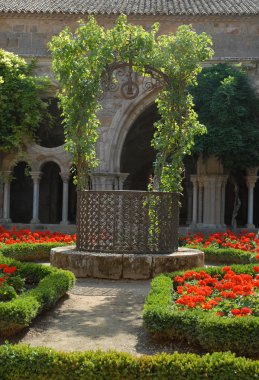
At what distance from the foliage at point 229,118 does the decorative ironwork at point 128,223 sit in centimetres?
609

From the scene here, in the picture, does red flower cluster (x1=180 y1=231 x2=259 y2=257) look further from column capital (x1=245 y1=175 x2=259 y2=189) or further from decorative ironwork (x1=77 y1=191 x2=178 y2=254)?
column capital (x1=245 y1=175 x2=259 y2=189)

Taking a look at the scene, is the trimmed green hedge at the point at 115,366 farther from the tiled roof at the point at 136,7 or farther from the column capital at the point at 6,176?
the tiled roof at the point at 136,7

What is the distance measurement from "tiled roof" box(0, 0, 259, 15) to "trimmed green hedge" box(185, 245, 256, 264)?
10.3 meters

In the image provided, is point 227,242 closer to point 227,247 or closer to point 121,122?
point 227,247

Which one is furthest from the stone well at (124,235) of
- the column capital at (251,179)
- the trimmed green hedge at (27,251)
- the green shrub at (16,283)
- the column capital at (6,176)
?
the column capital at (6,176)

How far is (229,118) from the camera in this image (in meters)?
14.2

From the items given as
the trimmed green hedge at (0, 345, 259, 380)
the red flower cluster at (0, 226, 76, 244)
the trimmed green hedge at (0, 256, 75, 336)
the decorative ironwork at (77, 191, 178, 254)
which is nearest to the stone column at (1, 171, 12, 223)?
the red flower cluster at (0, 226, 76, 244)

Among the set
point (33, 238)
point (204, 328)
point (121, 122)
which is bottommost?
point (204, 328)

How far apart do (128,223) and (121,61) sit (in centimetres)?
266

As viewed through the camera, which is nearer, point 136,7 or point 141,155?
point 136,7

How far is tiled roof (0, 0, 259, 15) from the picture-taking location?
1789 centimetres

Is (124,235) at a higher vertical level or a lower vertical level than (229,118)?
lower

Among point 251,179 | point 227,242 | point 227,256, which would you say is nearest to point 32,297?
point 227,256

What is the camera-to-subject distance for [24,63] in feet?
51.1
